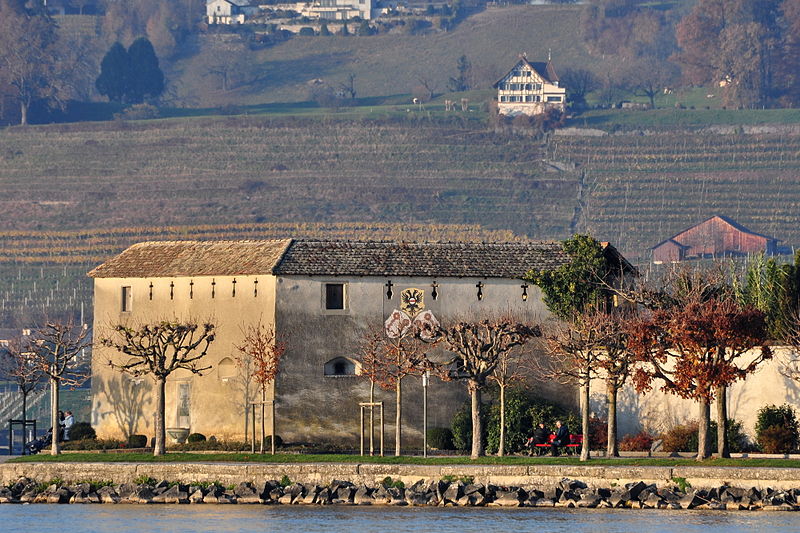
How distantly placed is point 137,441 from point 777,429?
17543 millimetres

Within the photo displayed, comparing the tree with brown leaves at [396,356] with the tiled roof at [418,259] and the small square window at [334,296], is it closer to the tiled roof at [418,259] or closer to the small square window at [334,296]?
the small square window at [334,296]

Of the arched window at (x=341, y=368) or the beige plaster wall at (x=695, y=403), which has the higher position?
the arched window at (x=341, y=368)

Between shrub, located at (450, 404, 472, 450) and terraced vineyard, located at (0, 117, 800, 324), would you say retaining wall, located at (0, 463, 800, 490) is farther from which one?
terraced vineyard, located at (0, 117, 800, 324)

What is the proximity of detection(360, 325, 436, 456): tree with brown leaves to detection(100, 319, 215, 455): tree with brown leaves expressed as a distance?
4235mm

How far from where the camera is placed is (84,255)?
147 meters

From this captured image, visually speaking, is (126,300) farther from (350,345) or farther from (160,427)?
(160,427)

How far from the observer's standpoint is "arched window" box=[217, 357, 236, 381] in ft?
195

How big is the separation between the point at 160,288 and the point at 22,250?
91.0 metres

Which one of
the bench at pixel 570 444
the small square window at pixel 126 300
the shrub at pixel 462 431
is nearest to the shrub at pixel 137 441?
the small square window at pixel 126 300

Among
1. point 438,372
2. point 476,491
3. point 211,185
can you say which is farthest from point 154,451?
point 211,185

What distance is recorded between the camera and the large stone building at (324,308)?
191 feet

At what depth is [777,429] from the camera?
173 ft

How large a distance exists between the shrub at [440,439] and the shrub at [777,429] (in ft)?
28.1

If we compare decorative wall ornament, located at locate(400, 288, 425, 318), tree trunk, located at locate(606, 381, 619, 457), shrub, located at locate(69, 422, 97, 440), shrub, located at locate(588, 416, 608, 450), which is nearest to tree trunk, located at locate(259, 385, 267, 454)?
decorative wall ornament, located at locate(400, 288, 425, 318)
